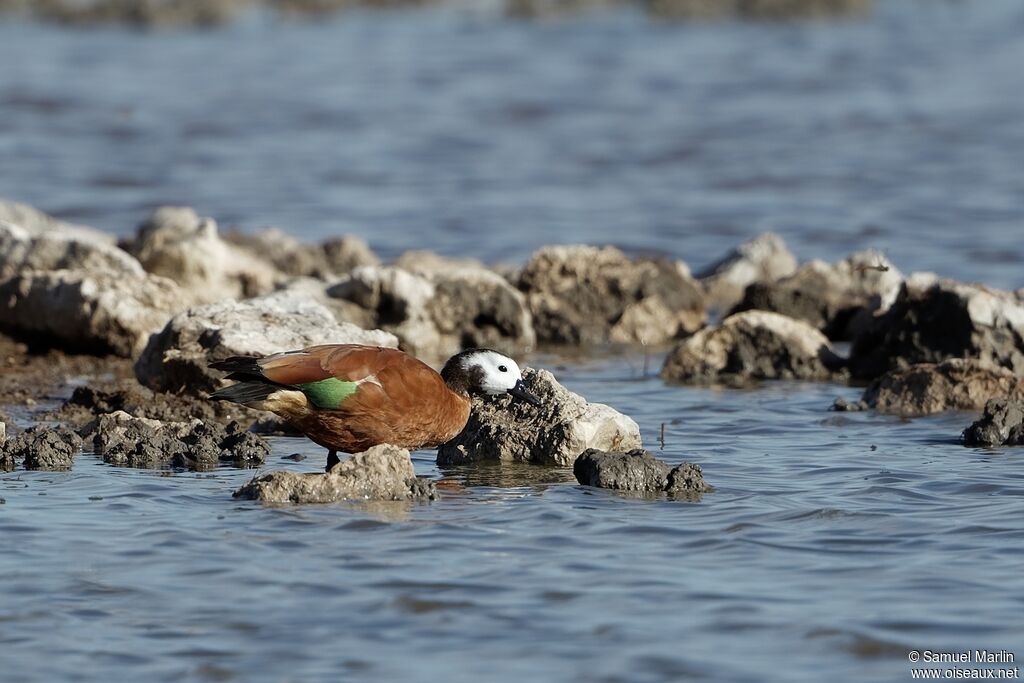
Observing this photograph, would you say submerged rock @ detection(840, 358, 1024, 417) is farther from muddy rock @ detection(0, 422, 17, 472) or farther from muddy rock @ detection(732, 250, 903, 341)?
muddy rock @ detection(0, 422, 17, 472)

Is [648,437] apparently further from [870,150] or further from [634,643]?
[870,150]

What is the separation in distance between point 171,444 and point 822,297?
7.35 meters

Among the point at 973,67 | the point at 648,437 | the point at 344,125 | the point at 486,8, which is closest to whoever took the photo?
the point at 648,437

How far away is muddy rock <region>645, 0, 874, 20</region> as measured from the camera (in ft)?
145

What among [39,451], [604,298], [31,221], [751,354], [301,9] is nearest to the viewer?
[39,451]

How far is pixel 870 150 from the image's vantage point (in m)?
26.0

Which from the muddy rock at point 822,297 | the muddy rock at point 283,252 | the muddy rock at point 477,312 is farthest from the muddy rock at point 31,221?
the muddy rock at point 822,297

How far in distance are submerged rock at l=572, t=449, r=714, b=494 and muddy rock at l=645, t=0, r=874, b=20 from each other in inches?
1430

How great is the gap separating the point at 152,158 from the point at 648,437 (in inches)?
653

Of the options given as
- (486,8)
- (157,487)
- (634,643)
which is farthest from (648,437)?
(486,8)

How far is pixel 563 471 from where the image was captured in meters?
9.64

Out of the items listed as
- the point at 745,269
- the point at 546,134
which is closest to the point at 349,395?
the point at 745,269

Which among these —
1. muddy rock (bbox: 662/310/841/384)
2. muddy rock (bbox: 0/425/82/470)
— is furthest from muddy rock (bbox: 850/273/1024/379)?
muddy rock (bbox: 0/425/82/470)

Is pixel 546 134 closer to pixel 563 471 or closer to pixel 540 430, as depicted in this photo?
pixel 540 430
